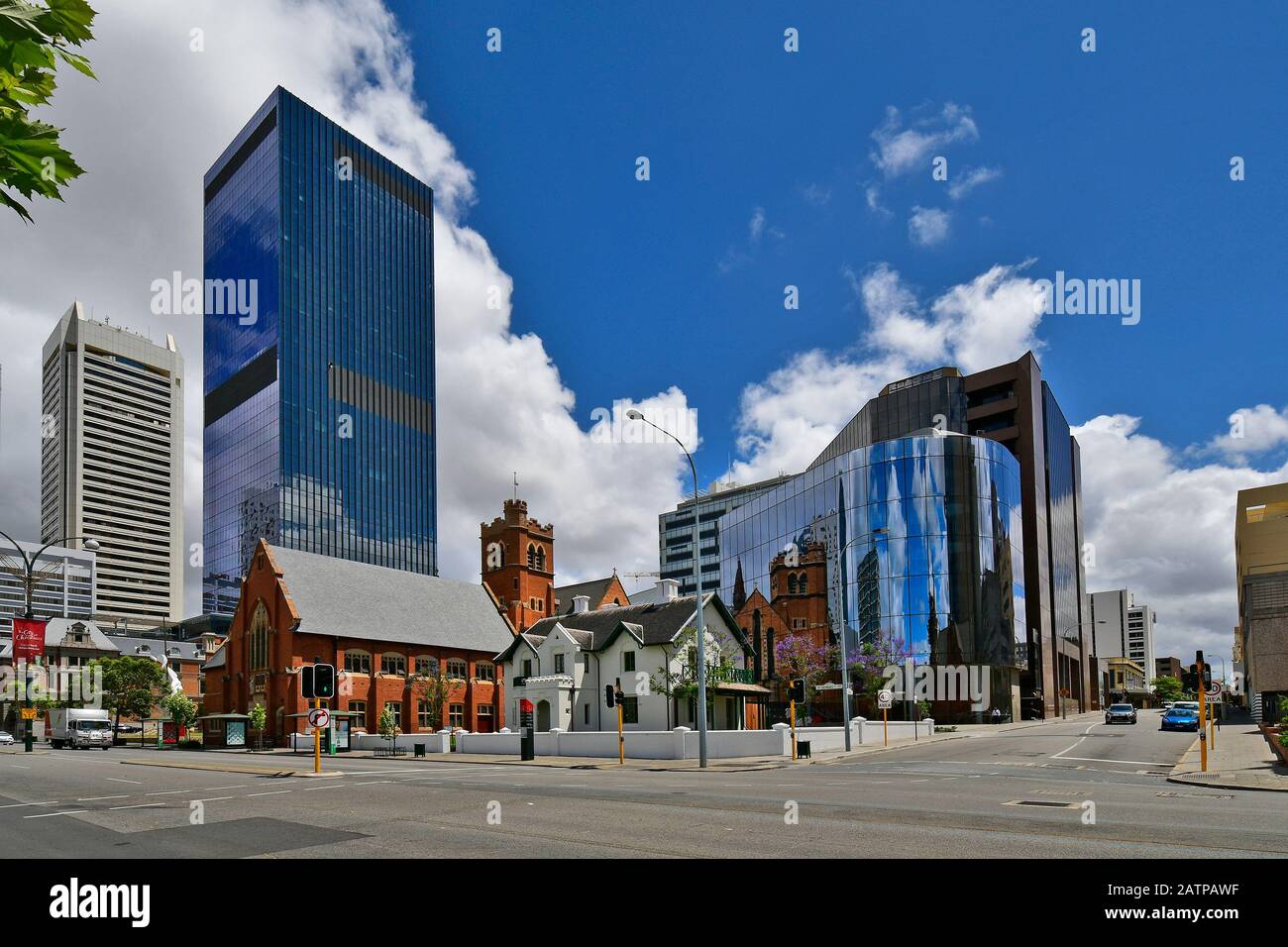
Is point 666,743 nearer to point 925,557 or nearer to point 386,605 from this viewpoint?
point 386,605

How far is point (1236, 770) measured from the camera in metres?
26.3

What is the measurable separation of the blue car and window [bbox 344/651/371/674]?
53.4 m

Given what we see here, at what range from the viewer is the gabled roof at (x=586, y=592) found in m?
98.4

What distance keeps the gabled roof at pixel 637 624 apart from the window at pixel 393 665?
825cm

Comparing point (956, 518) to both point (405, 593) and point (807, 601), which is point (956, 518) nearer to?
point (807, 601)

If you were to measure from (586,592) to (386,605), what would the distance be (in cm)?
3113

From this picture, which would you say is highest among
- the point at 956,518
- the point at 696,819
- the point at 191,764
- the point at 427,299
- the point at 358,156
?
the point at 358,156

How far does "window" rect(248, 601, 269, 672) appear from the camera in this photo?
66.6 meters

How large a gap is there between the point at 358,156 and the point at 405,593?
133706 mm

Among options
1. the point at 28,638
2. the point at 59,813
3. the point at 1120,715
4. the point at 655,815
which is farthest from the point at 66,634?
the point at 655,815

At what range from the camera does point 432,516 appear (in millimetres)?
184125

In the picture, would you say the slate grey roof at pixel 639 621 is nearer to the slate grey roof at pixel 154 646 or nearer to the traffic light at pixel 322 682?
the traffic light at pixel 322 682
